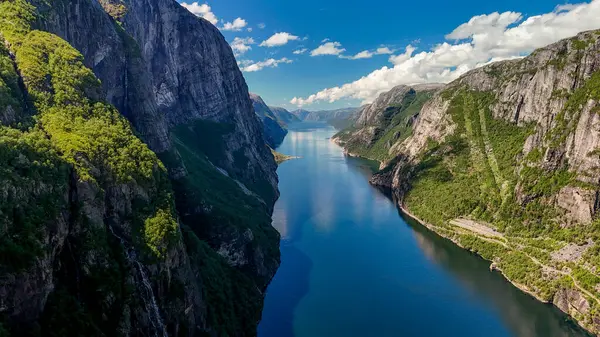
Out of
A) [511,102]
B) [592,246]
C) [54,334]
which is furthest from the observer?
[511,102]

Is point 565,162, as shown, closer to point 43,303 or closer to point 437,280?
point 437,280

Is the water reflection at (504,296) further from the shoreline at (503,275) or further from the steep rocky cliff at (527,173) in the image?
the steep rocky cliff at (527,173)

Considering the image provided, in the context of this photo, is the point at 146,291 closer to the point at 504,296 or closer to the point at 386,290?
the point at 386,290

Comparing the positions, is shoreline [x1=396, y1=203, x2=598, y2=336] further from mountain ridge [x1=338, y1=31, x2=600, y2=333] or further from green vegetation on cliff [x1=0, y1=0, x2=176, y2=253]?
green vegetation on cliff [x1=0, y1=0, x2=176, y2=253]

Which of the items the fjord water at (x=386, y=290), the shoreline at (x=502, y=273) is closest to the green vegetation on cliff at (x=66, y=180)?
the fjord water at (x=386, y=290)

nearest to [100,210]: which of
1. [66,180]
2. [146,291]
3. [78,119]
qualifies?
[66,180]

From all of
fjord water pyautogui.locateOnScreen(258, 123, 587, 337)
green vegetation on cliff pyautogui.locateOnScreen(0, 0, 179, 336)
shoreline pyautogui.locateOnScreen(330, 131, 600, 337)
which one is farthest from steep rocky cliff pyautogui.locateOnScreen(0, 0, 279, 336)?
shoreline pyautogui.locateOnScreen(330, 131, 600, 337)

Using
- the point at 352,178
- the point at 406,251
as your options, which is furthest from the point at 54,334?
the point at 352,178
